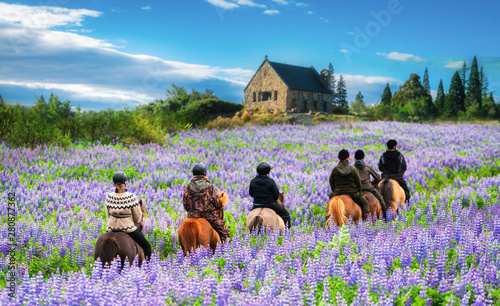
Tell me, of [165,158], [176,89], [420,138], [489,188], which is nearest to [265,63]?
[176,89]

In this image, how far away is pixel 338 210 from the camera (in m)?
8.33

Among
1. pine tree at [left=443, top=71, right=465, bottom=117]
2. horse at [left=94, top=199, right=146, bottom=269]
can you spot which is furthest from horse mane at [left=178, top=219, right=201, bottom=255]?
pine tree at [left=443, top=71, right=465, bottom=117]

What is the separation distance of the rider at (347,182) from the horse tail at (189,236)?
3.46 m

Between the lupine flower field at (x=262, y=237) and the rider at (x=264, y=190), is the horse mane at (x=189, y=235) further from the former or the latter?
the rider at (x=264, y=190)

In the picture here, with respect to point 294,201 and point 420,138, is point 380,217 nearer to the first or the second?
point 294,201

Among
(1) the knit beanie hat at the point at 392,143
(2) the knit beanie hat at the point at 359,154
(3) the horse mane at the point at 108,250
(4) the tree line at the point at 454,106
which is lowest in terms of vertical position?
(3) the horse mane at the point at 108,250

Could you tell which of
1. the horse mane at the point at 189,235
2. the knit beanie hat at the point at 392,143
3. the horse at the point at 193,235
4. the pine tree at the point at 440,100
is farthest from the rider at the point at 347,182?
the pine tree at the point at 440,100

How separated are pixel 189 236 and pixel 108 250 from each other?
1.27 meters

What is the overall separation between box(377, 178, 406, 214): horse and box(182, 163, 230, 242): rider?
4.75 meters

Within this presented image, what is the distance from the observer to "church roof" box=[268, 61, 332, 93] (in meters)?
58.6

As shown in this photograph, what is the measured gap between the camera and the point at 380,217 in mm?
8789

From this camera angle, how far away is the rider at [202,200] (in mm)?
6902

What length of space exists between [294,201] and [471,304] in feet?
20.9

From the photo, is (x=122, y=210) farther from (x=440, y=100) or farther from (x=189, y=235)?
(x=440, y=100)
